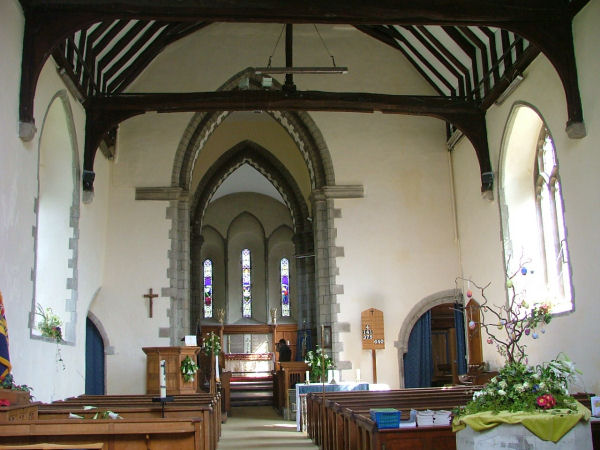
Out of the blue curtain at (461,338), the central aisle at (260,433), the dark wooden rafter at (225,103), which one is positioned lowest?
the central aisle at (260,433)

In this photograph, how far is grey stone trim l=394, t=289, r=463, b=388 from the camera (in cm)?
1217

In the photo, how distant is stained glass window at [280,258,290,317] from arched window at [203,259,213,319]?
2255 millimetres

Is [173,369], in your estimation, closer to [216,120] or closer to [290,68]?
[290,68]

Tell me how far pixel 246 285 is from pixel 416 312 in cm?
1106

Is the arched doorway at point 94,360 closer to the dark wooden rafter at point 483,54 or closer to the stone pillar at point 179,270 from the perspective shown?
the stone pillar at point 179,270

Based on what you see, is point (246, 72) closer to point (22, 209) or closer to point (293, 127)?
point (293, 127)

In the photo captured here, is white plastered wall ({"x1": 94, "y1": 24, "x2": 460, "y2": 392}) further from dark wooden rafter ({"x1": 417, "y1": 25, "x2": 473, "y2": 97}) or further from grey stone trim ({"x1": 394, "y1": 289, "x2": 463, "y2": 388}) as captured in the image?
dark wooden rafter ({"x1": 417, "y1": 25, "x2": 473, "y2": 97})

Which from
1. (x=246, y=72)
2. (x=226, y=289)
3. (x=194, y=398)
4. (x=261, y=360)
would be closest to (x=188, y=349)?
(x=194, y=398)

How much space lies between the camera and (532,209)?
10.2m

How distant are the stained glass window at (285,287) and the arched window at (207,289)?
2.25 m

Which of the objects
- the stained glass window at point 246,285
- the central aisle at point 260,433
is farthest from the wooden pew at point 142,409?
the stained glass window at point 246,285

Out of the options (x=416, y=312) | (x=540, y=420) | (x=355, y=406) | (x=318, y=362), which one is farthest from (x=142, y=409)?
(x=416, y=312)

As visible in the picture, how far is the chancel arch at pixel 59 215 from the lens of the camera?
31.8ft

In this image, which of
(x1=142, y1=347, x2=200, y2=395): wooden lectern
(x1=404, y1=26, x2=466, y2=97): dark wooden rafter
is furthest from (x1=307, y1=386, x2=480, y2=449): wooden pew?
(x1=404, y1=26, x2=466, y2=97): dark wooden rafter
